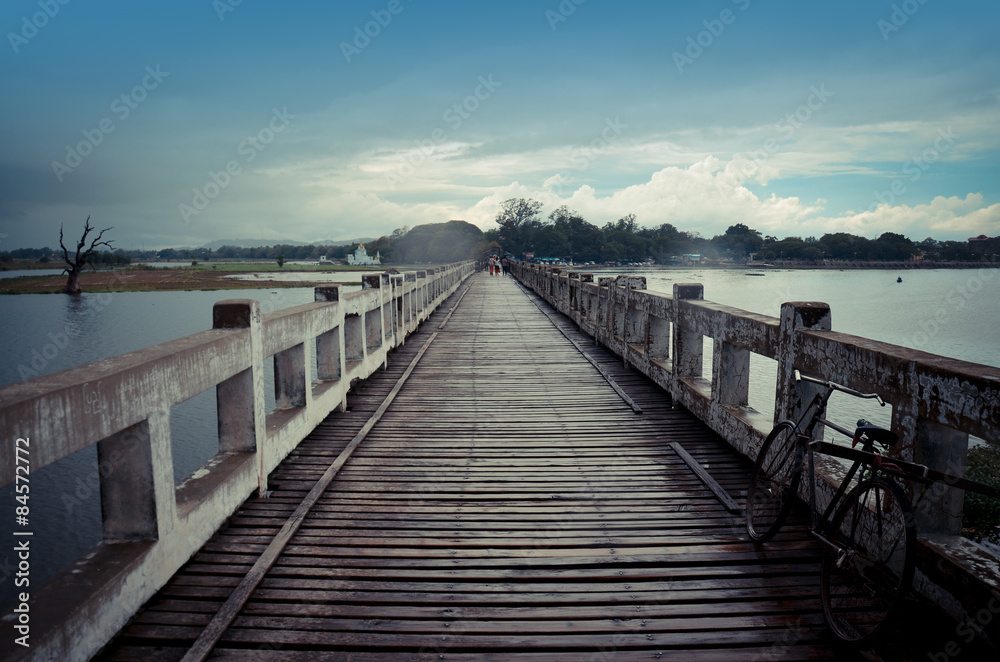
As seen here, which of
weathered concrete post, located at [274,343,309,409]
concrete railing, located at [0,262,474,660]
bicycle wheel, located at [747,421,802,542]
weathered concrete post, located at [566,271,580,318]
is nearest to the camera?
concrete railing, located at [0,262,474,660]

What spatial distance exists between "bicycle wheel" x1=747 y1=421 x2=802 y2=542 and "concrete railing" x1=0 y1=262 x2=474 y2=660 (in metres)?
3.06

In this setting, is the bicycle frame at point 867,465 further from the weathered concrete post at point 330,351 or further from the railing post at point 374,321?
the railing post at point 374,321

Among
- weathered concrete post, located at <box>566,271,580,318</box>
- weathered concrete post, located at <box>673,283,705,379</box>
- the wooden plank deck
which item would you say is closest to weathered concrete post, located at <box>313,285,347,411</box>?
the wooden plank deck

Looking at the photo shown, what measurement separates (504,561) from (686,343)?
12.8 ft

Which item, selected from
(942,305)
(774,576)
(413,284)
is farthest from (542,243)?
(774,576)

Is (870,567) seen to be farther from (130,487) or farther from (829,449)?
(130,487)

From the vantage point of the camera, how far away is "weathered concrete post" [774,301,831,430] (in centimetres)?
410

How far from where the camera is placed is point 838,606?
282 centimetres

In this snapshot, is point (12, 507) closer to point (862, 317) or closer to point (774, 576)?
point (774, 576)

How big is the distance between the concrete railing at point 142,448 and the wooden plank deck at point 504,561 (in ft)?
0.63

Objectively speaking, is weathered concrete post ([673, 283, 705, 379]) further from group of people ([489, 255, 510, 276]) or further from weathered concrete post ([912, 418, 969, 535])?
group of people ([489, 255, 510, 276])

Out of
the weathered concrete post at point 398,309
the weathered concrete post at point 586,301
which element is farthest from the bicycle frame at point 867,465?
the weathered concrete post at point 586,301

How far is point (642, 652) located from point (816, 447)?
4.24ft

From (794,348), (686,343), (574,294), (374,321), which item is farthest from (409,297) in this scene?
(794,348)
